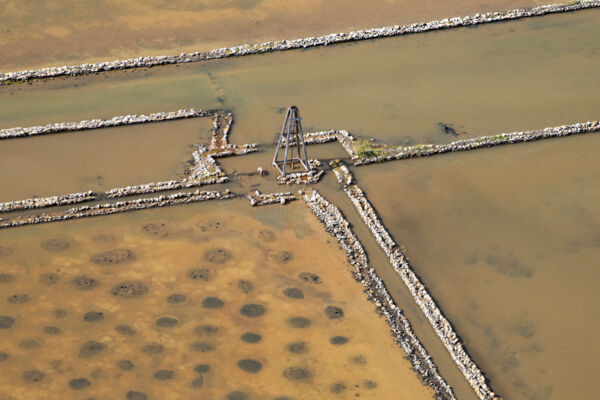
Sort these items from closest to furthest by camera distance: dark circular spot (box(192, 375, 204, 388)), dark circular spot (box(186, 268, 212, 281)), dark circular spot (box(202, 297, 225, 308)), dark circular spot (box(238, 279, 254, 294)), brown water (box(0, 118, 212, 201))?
dark circular spot (box(192, 375, 204, 388)) → dark circular spot (box(202, 297, 225, 308)) → dark circular spot (box(238, 279, 254, 294)) → dark circular spot (box(186, 268, 212, 281)) → brown water (box(0, 118, 212, 201))

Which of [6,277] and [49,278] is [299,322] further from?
[6,277]

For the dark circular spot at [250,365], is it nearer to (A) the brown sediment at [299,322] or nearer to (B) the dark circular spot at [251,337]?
(B) the dark circular spot at [251,337]

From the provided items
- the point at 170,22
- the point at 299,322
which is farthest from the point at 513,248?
the point at 170,22

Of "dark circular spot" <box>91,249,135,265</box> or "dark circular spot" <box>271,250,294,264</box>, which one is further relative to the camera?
"dark circular spot" <box>271,250,294,264</box>

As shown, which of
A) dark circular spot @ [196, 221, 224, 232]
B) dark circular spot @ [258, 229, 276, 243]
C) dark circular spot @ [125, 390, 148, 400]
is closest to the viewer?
dark circular spot @ [125, 390, 148, 400]

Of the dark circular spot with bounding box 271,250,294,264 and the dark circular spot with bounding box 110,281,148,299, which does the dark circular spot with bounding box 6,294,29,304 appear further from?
the dark circular spot with bounding box 271,250,294,264

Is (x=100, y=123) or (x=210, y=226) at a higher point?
(x=100, y=123)

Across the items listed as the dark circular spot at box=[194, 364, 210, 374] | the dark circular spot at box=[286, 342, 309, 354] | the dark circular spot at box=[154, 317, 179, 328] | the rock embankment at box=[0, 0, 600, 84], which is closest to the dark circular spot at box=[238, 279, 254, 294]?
the dark circular spot at box=[154, 317, 179, 328]

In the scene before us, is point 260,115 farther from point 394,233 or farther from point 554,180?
point 554,180
